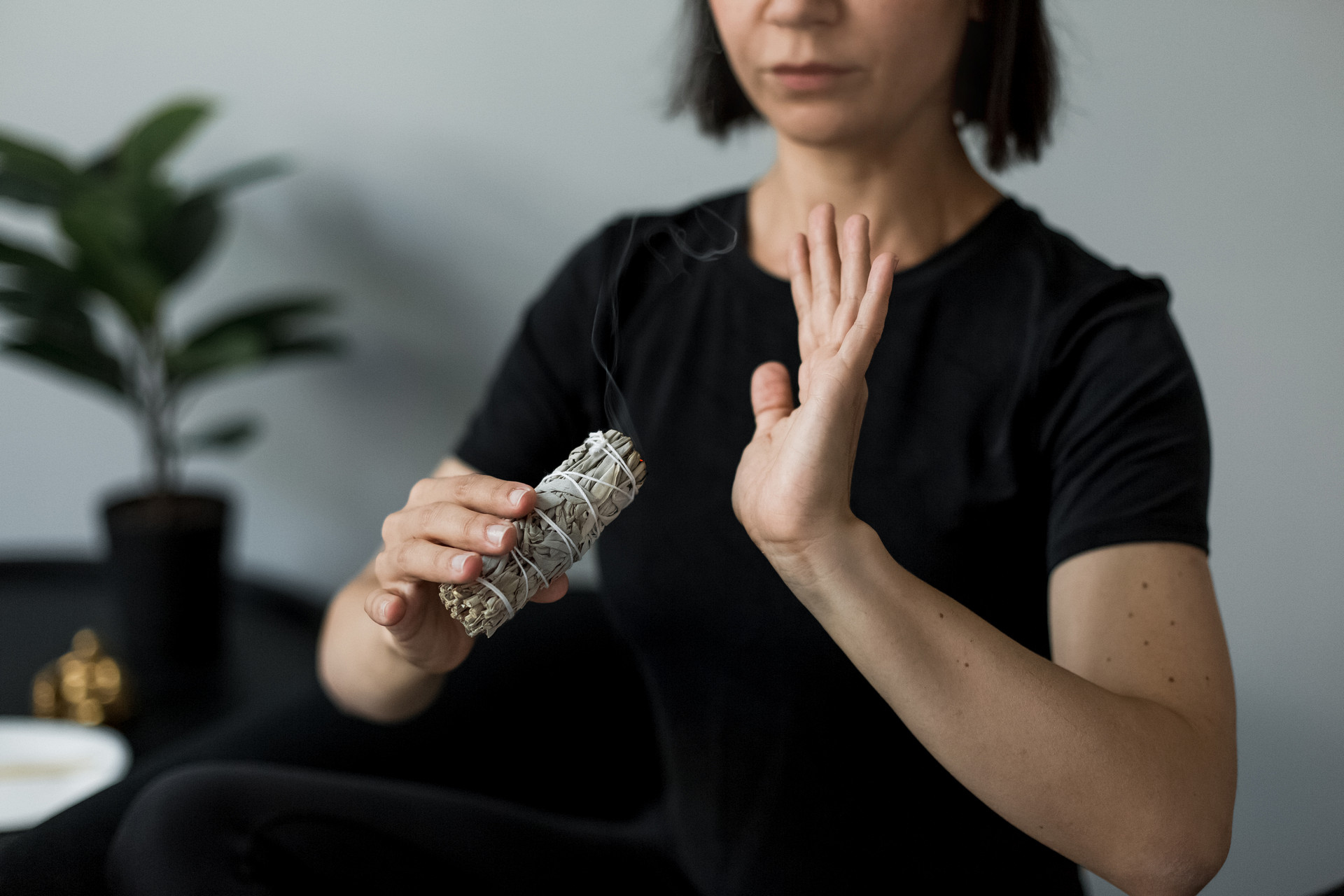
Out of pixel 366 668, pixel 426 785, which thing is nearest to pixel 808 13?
pixel 366 668

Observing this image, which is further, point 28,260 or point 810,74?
point 28,260

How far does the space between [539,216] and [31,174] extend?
2.04ft

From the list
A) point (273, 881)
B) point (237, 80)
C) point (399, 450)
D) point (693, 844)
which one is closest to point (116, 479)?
point (399, 450)

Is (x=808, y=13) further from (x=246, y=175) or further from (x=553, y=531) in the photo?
(x=246, y=175)

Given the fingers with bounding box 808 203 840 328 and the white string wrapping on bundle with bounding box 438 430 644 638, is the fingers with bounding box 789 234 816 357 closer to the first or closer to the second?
the fingers with bounding box 808 203 840 328

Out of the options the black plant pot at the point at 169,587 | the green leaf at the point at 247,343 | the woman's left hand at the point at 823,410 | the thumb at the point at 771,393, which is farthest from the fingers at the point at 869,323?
the black plant pot at the point at 169,587

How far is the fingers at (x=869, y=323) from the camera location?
23.8 inches

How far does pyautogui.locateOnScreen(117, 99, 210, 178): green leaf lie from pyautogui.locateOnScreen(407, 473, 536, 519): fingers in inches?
35.9

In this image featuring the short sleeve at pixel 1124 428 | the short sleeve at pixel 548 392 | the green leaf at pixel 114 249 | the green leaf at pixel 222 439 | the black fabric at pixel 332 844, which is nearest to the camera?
the short sleeve at pixel 1124 428

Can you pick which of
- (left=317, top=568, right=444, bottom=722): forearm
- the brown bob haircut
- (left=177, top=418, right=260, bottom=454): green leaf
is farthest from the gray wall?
(left=317, top=568, right=444, bottom=722): forearm

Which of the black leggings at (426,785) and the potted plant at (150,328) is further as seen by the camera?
the potted plant at (150,328)

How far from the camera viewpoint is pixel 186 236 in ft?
4.69

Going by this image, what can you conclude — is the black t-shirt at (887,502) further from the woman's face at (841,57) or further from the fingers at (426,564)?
the fingers at (426,564)

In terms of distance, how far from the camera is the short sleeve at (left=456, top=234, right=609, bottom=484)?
0.99 metres
